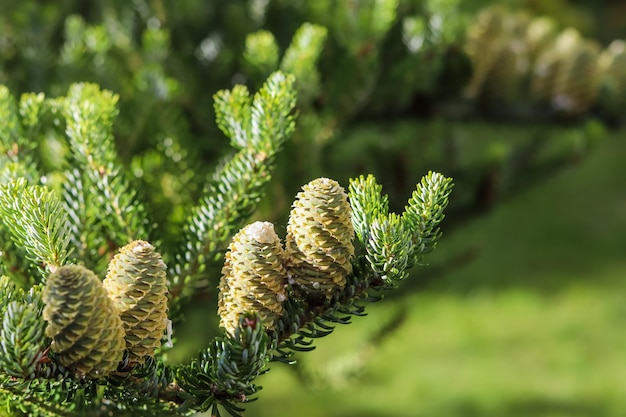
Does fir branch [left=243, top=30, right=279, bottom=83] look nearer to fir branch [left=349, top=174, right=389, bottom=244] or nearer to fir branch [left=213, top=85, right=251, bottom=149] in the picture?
fir branch [left=213, top=85, right=251, bottom=149]

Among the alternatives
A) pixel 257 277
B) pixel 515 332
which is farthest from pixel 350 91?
pixel 515 332

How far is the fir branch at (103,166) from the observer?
0.52 m

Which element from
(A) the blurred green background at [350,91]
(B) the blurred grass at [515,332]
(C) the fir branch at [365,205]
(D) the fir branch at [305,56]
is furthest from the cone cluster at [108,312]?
(B) the blurred grass at [515,332]

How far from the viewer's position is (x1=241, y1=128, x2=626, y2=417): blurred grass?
6.82 feet

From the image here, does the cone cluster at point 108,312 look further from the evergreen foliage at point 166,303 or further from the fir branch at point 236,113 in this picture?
the fir branch at point 236,113

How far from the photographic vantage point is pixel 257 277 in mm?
394

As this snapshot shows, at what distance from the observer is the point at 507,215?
3047 millimetres

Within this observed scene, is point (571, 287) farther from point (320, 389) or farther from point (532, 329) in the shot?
point (320, 389)

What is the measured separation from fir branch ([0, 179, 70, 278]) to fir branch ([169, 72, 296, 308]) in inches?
5.0

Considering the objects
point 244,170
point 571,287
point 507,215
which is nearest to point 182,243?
point 244,170

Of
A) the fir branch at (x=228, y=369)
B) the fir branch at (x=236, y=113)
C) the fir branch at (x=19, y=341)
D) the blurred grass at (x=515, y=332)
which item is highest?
the blurred grass at (x=515, y=332)

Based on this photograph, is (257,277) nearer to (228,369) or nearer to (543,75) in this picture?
(228,369)

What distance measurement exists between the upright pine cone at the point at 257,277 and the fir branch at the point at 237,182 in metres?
0.12

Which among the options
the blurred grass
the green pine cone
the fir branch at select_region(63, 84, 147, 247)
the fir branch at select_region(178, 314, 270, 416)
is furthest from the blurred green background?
the blurred grass
